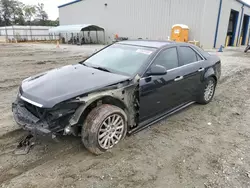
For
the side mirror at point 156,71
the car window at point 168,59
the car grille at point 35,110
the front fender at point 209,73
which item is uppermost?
the car window at point 168,59

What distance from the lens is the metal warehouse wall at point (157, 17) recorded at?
17594 millimetres

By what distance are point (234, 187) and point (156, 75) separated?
1.86 metres

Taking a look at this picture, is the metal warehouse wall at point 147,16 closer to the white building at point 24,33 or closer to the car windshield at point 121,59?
the white building at point 24,33

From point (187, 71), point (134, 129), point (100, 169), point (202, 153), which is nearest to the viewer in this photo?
point (100, 169)

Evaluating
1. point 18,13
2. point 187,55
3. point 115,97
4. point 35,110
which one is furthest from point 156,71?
point 18,13

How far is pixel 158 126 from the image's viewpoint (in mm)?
3855

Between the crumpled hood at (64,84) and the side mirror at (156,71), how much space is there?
425 mm

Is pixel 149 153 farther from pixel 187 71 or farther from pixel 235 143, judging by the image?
pixel 187 71

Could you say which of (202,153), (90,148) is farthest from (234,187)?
(90,148)

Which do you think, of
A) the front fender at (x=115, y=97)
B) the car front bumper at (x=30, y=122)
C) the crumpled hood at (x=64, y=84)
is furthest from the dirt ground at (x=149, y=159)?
the crumpled hood at (x=64, y=84)

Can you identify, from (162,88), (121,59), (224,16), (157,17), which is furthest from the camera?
(157,17)

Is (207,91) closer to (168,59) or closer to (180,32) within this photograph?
(168,59)

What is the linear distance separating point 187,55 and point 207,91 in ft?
3.80

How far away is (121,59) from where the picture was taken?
3680 mm
